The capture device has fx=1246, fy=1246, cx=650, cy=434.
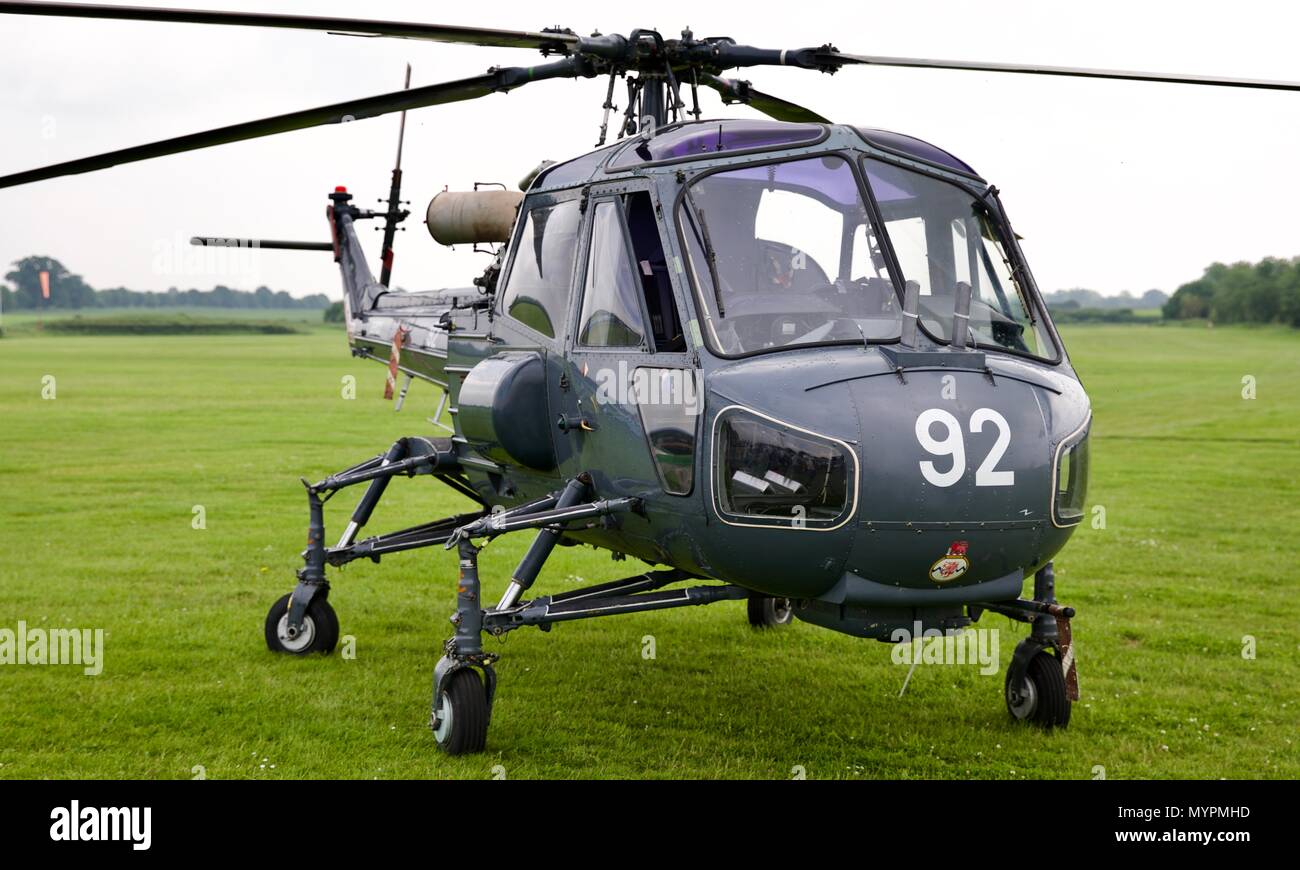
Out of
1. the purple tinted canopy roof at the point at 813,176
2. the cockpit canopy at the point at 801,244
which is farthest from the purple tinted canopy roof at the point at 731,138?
the purple tinted canopy roof at the point at 813,176

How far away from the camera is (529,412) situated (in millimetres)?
7645

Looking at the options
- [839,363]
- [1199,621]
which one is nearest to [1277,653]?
[1199,621]

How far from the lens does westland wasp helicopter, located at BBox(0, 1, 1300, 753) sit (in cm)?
590

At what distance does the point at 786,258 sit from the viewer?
6.70 m

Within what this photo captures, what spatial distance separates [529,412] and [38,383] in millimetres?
37953

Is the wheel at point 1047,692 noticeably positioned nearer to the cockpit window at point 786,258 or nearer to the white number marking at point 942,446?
the white number marking at point 942,446

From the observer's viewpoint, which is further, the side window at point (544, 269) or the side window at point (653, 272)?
the side window at point (544, 269)

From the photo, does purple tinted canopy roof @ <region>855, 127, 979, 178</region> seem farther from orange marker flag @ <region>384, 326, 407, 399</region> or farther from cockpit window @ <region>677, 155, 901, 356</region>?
orange marker flag @ <region>384, 326, 407, 399</region>

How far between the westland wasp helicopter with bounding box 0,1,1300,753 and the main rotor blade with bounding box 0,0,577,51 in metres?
0.02

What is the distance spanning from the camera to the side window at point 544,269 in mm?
7723

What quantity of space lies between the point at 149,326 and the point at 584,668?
251 feet

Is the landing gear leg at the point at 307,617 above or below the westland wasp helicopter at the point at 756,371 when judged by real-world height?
below

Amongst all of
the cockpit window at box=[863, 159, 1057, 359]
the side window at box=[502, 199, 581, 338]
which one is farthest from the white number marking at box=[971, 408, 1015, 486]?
the side window at box=[502, 199, 581, 338]

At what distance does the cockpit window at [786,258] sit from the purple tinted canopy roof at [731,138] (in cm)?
14
